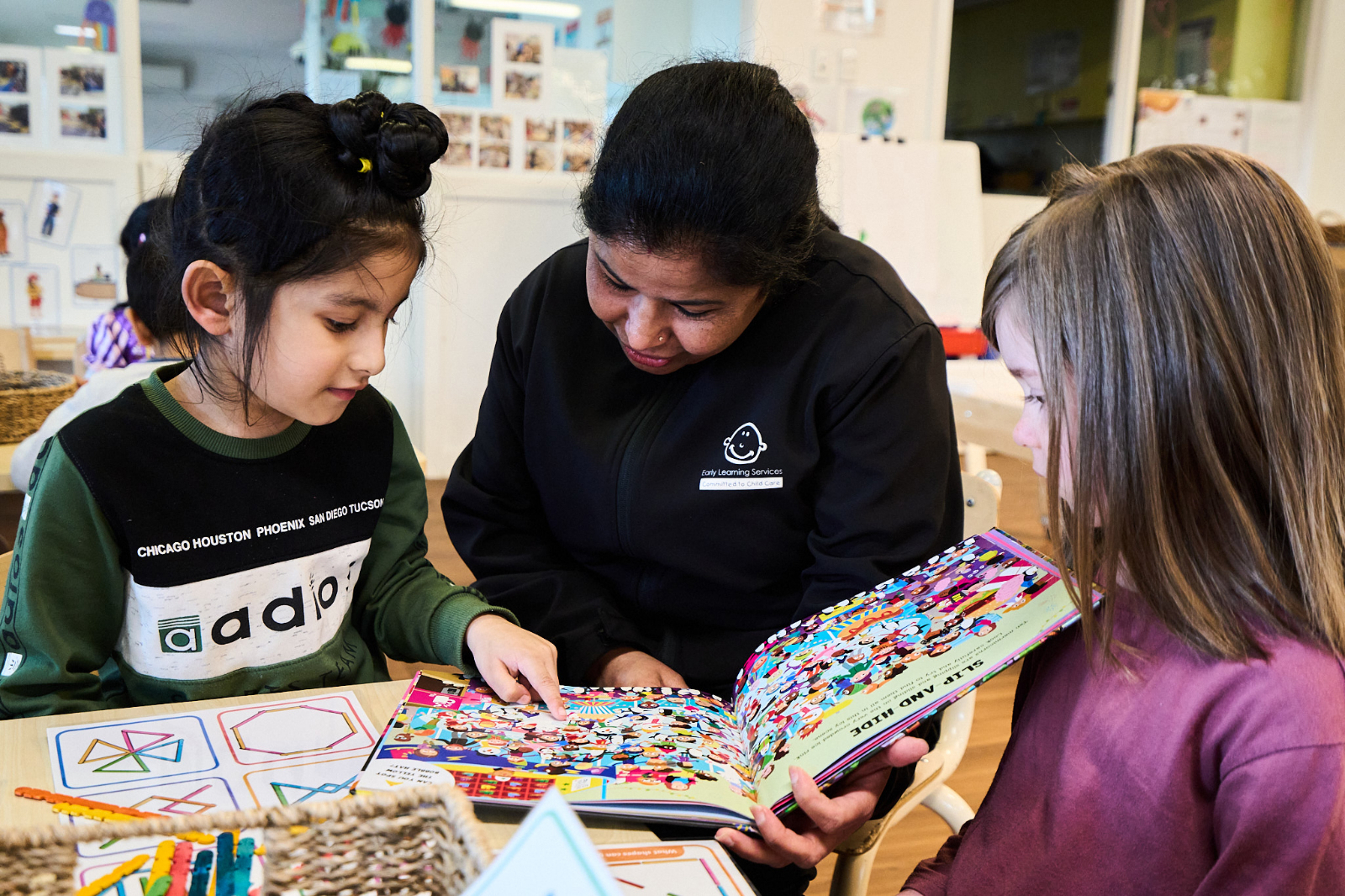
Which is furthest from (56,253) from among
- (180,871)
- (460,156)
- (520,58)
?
(180,871)

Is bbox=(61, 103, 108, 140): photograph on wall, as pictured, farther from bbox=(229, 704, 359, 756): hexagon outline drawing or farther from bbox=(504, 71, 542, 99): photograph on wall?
bbox=(229, 704, 359, 756): hexagon outline drawing

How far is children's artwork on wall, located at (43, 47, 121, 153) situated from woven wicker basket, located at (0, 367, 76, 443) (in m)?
2.21

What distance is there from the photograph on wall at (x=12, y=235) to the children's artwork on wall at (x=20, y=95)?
212mm

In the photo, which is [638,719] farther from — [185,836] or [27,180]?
[27,180]

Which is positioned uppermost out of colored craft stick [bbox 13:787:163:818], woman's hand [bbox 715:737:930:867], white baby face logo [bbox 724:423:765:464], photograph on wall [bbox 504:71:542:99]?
photograph on wall [bbox 504:71:542:99]

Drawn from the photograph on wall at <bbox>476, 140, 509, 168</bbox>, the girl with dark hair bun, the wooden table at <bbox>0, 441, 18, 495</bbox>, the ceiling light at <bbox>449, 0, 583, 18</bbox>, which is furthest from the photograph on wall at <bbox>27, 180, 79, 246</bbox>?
the girl with dark hair bun

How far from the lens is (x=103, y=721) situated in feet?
2.62

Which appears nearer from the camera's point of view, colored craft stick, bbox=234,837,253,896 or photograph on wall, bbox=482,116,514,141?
colored craft stick, bbox=234,837,253,896

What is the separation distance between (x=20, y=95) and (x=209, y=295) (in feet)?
11.4

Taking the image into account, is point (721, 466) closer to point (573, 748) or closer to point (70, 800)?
point (573, 748)

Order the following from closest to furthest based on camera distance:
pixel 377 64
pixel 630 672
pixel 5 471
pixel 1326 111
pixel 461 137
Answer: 1. pixel 630 672
2. pixel 5 471
3. pixel 377 64
4. pixel 461 137
5. pixel 1326 111

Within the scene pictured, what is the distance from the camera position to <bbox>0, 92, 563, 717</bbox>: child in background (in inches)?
35.0

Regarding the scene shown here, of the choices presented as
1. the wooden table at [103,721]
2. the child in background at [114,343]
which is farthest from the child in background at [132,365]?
the wooden table at [103,721]

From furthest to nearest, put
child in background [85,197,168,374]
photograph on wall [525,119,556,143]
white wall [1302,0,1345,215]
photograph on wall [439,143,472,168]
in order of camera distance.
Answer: white wall [1302,0,1345,215]
photograph on wall [525,119,556,143]
photograph on wall [439,143,472,168]
child in background [85,197,168,374]
